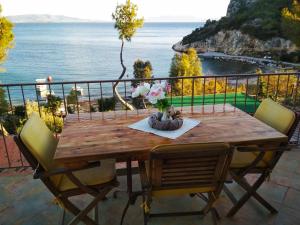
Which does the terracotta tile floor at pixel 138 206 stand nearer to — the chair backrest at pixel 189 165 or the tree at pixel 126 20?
the chair backrest at pixel 189 165

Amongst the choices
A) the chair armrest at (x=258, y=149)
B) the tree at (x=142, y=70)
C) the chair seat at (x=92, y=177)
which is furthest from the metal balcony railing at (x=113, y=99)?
the tree at (x=142, y=70)

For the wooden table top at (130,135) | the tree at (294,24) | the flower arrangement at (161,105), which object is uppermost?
the tree at (294,24)

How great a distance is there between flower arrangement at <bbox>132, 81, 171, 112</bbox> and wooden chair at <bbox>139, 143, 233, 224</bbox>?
0.57 meters

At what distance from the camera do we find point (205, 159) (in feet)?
5.48

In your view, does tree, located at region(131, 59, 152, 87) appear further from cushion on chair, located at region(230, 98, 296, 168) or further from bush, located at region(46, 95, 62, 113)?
cushion on chair, located at region(230, 98, 296, 168)

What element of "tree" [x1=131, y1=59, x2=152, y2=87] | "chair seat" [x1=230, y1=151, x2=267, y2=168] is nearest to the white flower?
"chair seat" [x1=230, y1=151, x2=267, y2=168]

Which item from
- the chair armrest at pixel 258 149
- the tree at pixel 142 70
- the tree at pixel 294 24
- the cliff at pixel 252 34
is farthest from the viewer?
the cliff at pixel 252 34

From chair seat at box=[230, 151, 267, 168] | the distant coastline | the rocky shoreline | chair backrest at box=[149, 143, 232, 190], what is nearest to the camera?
chair backrest at box=[149, 143, 232, 190]

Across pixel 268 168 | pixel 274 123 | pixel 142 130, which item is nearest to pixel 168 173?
pixel 142 130

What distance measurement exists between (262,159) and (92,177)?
4.76 feet

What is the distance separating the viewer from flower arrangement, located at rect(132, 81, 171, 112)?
205 cm

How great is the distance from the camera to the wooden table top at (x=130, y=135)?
180cm

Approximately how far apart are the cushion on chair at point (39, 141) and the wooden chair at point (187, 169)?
2.44ft

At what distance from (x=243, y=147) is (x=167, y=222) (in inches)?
36.3
